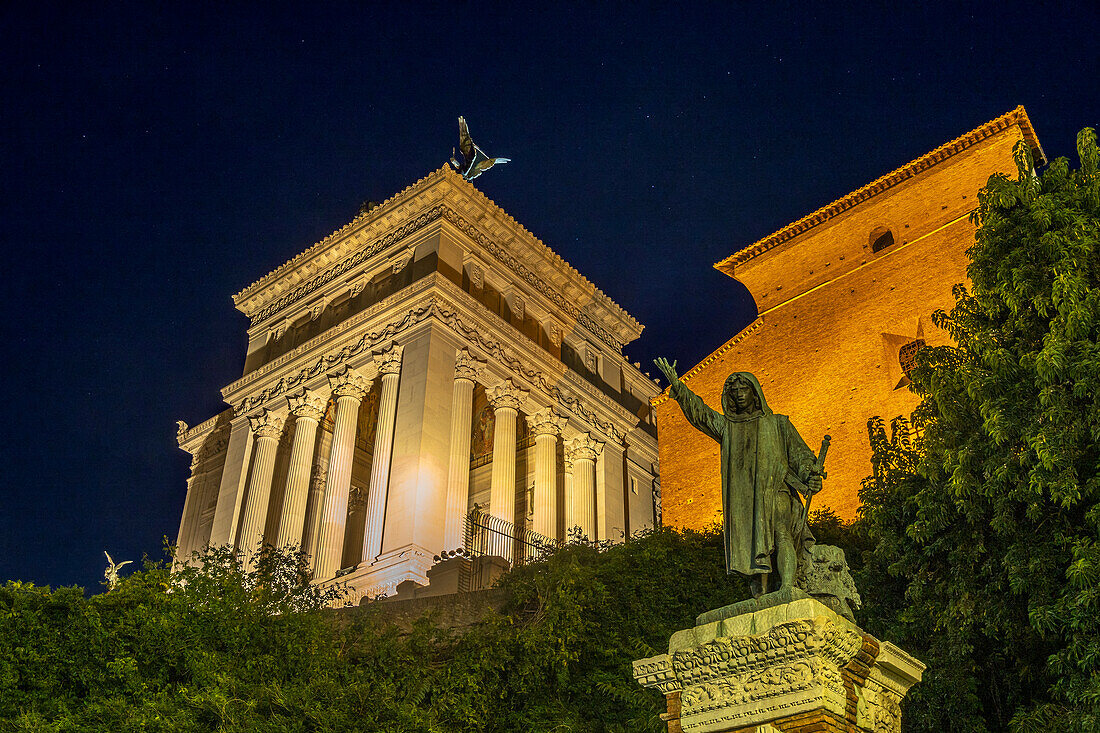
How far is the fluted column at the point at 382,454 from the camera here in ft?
110

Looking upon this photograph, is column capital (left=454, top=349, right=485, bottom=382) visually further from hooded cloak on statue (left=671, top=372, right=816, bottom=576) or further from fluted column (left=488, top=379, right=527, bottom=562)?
hooded cloak on statue (left=671, top=372, right=816, bottom=576)

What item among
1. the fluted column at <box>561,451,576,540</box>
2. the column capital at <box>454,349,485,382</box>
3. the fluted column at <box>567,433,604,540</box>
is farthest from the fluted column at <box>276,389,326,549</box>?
the fluted column at <box>567,433,604,540</box>

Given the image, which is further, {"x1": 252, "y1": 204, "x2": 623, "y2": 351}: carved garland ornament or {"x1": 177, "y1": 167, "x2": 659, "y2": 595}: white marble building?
{"x1": 252, "y1": 204, "x2": 623, "y2": 351}: carved garland ornament

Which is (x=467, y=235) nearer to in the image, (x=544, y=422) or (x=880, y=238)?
(x=544, y=422)

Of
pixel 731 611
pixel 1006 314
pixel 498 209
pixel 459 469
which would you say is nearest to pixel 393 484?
pixel 459 469

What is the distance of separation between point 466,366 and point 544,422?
5216mm

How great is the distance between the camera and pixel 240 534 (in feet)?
129

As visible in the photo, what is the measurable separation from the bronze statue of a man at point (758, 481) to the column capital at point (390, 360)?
93.7 feet

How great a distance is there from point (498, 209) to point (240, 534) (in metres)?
16.7

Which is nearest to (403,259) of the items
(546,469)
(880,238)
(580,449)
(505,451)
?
(505,451)

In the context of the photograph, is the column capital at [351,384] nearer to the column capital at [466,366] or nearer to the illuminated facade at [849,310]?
the column capital at [466,366]

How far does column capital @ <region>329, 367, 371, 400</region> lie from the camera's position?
38.8 m

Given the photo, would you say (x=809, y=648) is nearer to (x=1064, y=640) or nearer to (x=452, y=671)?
(x=1064, y=640)

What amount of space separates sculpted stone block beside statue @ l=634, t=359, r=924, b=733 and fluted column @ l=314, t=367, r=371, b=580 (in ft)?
91.5
